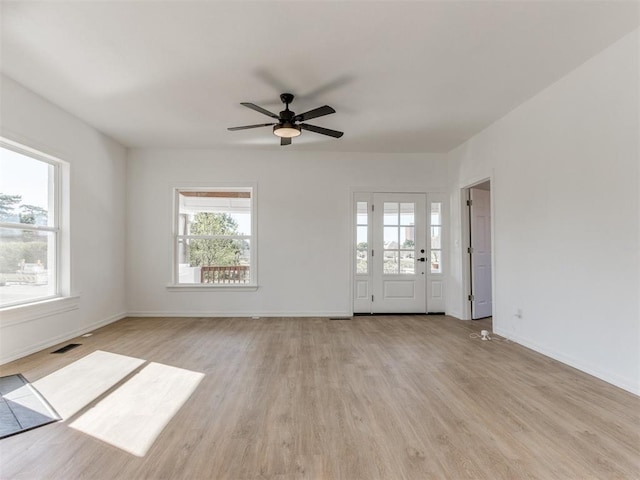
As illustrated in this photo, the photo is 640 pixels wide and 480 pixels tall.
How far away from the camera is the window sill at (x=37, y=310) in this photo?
3207 mm

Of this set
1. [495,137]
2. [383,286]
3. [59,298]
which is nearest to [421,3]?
[495,137]

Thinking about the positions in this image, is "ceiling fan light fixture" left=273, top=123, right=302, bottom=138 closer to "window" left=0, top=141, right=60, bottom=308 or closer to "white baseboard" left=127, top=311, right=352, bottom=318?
"window" left=0, top=141, right=60, bottom=308

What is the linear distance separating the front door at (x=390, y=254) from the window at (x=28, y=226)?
4.23 meters

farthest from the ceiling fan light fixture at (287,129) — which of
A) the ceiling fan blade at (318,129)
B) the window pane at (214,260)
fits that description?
the window pane at (214,260)

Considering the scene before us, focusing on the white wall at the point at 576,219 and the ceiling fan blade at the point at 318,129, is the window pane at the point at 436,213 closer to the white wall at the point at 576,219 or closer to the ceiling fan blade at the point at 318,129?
the white wall at the point at 576,219

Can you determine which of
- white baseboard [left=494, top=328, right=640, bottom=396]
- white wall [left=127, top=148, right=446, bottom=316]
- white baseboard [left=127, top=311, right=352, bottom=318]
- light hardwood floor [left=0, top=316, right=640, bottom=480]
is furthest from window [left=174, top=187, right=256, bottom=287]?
white baseboard [left=494, top=328, right=640, bottom=396]

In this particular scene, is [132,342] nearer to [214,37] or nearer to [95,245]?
[95,245]

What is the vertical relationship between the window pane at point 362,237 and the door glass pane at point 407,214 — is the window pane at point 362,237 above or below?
below

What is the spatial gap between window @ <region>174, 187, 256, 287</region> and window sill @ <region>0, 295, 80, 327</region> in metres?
1.59

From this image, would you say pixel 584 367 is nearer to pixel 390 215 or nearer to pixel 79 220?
pixel 390 215

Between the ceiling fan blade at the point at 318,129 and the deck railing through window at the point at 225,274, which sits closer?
the ceiling fan blade at the point at 318,129

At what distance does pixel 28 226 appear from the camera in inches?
139

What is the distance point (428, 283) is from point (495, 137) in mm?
2536

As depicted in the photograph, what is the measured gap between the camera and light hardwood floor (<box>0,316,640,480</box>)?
5.46 ft
